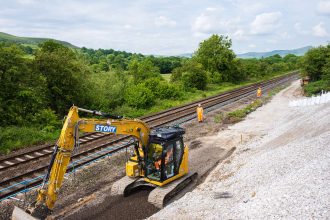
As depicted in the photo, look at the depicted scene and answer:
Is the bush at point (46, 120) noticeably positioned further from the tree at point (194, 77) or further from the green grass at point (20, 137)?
the tree at point (194, 77)

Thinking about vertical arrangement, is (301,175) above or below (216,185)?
above

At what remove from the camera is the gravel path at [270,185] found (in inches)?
315

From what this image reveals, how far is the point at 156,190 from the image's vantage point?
11.1 meters

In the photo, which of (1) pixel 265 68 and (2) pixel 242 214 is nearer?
(2) pixel 242 214

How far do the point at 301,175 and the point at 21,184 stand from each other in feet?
33.2

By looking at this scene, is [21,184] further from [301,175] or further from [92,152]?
[301,175]

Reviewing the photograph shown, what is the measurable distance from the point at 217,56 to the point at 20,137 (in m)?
46.6

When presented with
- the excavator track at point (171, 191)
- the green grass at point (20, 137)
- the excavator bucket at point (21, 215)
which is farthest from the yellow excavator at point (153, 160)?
the green grass at point (20, 137)

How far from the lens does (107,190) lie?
39.5ft

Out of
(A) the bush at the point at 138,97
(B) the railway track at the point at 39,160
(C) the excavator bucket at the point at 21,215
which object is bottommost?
(B) the railway track at the point at 39,160

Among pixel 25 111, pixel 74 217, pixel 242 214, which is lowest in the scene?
pixel 74 217

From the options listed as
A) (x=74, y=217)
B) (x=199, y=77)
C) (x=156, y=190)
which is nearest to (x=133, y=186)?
(x=156, y=190)

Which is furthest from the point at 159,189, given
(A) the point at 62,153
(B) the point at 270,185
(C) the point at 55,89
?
(C) the point at 55,89

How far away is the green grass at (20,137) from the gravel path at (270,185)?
34.2ft
